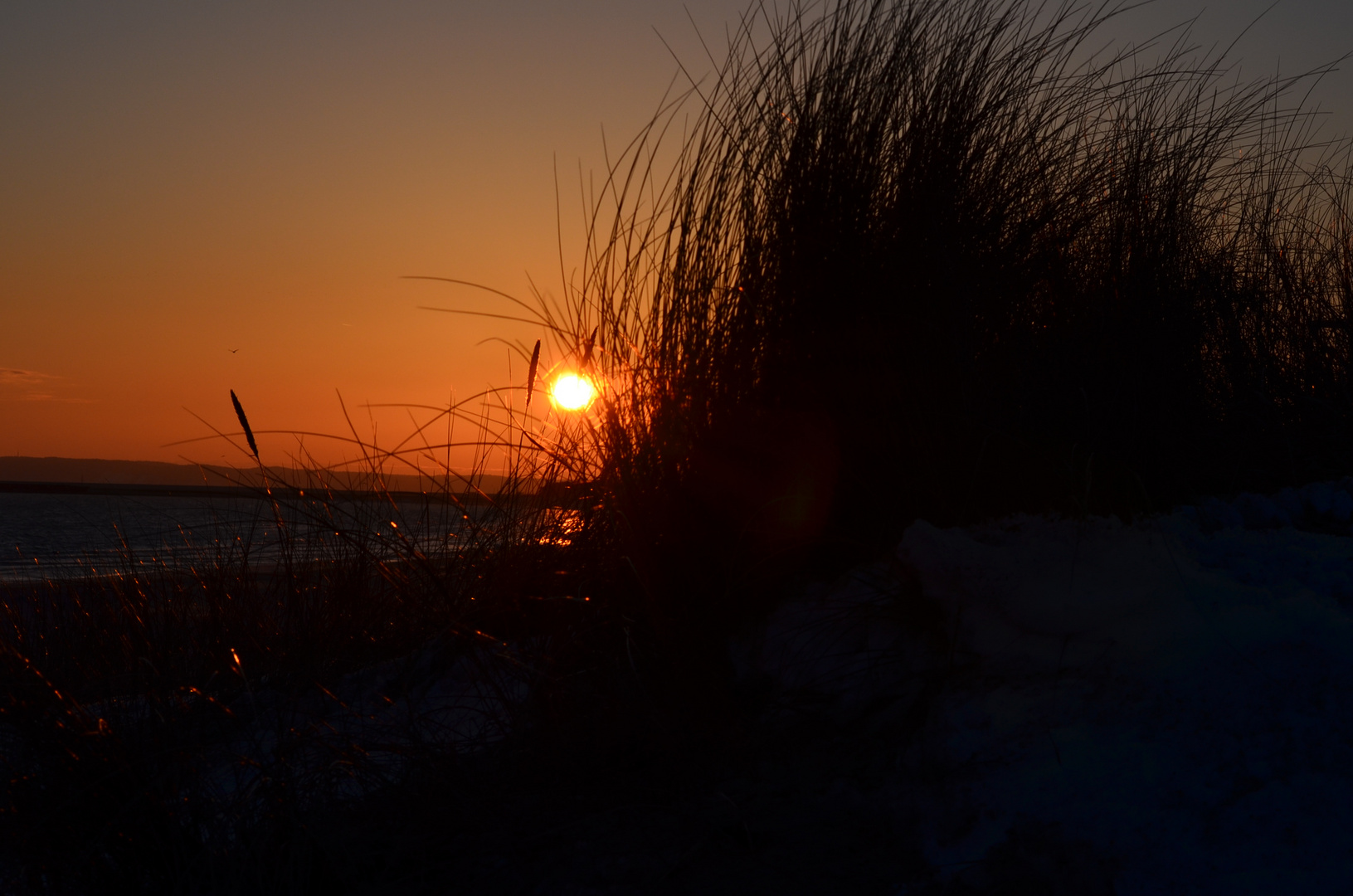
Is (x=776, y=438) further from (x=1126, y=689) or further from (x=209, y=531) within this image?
(x=209, y=531)

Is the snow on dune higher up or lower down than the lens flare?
lower down

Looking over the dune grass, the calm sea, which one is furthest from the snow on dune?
the calm sea

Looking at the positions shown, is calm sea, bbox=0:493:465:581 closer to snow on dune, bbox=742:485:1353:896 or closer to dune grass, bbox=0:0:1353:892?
dune grass, bbox=0:0:1353:892

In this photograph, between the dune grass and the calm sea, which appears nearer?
the dune grass

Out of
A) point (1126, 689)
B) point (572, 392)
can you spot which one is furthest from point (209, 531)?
point (1126, 689)

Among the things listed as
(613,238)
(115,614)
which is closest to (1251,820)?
(613,238)

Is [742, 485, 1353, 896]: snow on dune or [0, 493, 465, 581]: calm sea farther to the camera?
[0, 493, 465, 581]: calm sea

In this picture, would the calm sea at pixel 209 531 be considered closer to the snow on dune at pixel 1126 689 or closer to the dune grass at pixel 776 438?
the dune grass at pixel 776 438

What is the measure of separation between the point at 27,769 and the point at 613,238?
4.80 ft

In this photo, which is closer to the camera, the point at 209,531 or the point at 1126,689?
the point at 1126,689

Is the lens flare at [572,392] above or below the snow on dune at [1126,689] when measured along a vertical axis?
above

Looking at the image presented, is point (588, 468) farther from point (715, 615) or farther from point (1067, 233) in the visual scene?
point (1067, 233)

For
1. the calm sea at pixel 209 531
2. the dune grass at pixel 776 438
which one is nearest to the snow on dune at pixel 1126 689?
the dune grass at pixel 776 438

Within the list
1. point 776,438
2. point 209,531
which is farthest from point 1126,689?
point 209,531
